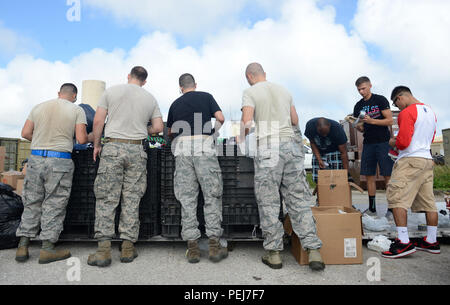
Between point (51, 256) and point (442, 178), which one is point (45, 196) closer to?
point (51, 256)

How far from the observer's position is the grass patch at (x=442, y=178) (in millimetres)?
7965

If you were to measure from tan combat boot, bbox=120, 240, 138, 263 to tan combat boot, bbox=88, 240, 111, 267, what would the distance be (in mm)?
139

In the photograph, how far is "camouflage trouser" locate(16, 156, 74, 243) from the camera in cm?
284

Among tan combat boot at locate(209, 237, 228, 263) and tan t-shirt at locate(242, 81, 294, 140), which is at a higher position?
tan t-shirt at locate(242, 81, 294, 140)

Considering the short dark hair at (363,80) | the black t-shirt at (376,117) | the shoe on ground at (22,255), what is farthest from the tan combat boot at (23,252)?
the short dark hair at (363,80)

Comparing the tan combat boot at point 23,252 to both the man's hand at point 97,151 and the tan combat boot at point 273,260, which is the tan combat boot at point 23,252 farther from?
the tan combat boot at point 273,260

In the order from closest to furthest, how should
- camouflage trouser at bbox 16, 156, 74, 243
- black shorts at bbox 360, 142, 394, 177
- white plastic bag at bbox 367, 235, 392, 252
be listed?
camouflage trouser at bbox 16, 156, 74, 243 → white plastic bag at bbox 367, 235, 392, 252 → black shorts at bbox 360, 142, 394, 177

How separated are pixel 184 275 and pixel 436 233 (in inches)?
108

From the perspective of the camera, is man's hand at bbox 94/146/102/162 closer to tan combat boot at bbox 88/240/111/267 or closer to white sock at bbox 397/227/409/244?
tan combat boot at bbox 88/240/111/267

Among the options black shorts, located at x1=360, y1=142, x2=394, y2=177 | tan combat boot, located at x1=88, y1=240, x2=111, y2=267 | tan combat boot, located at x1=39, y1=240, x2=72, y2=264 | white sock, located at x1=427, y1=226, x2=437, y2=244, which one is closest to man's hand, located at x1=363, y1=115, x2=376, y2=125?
black shorts, located at x1=360, y1=142, x2=394, y2=177
